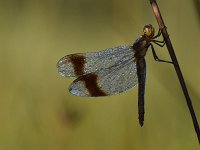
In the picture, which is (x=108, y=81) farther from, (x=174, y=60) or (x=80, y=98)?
(x=174, y=60)

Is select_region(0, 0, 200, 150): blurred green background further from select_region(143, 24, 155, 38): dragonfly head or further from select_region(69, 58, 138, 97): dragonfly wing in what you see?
select_region(143, 24, 155, 38): dragonfly head

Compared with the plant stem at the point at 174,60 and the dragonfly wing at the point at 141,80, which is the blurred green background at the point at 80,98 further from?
the plant stem at the point at 174,60

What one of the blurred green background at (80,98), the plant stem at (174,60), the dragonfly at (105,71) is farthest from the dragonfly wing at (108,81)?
the plant stem at (174,60)

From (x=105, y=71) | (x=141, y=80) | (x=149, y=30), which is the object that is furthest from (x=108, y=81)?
(x=149, y=30)

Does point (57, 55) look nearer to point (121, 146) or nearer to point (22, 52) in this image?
point (22, 52)

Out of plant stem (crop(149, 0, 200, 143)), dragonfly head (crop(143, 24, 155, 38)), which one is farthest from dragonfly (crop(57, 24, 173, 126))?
plant stem (crop(149, 0, 200, 143))

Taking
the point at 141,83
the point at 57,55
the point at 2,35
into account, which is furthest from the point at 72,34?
the point at 141,83
